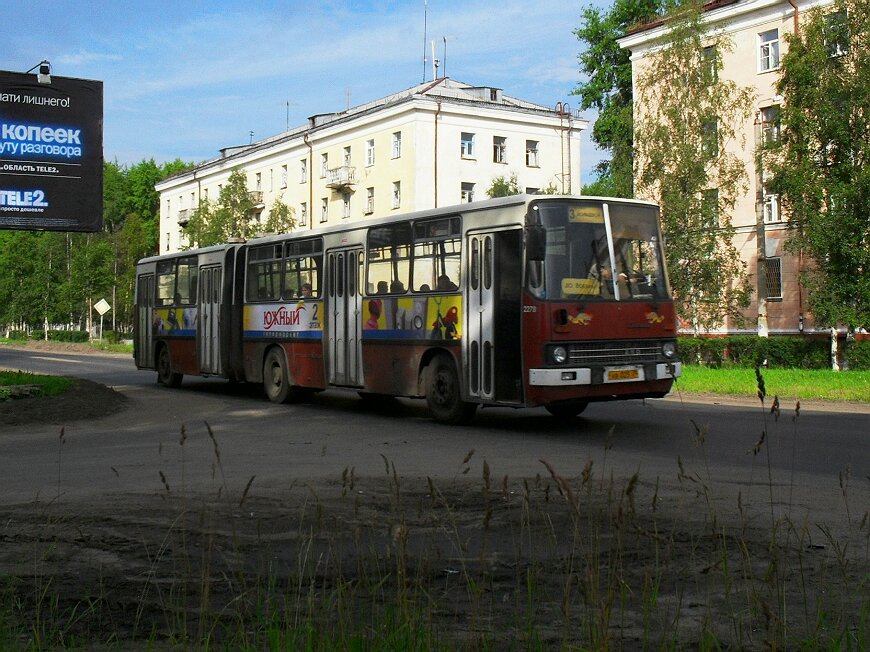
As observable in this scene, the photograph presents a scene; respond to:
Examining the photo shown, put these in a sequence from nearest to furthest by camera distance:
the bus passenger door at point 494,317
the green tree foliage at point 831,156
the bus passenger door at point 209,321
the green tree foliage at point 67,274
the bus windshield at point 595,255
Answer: the bus windshield at point 595,255, the bus passenger door at point 494,317, the bus passenger door at point 209,321, the green tree foliage at point 831,156, the green tree foliage at point 67,274

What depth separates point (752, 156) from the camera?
41969mm

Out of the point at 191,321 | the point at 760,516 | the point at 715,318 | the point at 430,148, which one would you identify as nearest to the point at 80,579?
the point at 760,516

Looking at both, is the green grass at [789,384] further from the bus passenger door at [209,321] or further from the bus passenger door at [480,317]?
the bus passenger door at [209,321]

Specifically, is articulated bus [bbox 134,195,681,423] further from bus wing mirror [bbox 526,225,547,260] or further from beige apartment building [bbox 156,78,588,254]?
beige apartment building [bbox 156,78,588,254]

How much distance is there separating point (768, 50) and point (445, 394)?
33683 mm

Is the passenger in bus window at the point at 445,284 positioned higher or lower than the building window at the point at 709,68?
lower

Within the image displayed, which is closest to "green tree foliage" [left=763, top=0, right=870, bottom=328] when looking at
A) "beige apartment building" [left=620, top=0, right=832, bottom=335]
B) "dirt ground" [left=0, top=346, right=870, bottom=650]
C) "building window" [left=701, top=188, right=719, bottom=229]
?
"building window" [left=701, top=188, right=719, bottom=229]

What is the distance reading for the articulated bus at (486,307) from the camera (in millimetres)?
13938

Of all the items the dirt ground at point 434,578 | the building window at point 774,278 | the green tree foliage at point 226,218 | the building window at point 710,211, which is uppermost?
the green tree foliage at point 226,218

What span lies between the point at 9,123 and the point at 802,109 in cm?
2245

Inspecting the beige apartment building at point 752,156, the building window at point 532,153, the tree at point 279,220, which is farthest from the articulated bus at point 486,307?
the building window at point 532,153

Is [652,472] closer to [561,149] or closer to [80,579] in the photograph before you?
[80,579]

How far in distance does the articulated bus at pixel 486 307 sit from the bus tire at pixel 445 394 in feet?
0.07

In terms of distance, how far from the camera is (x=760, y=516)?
7441 millimetres
